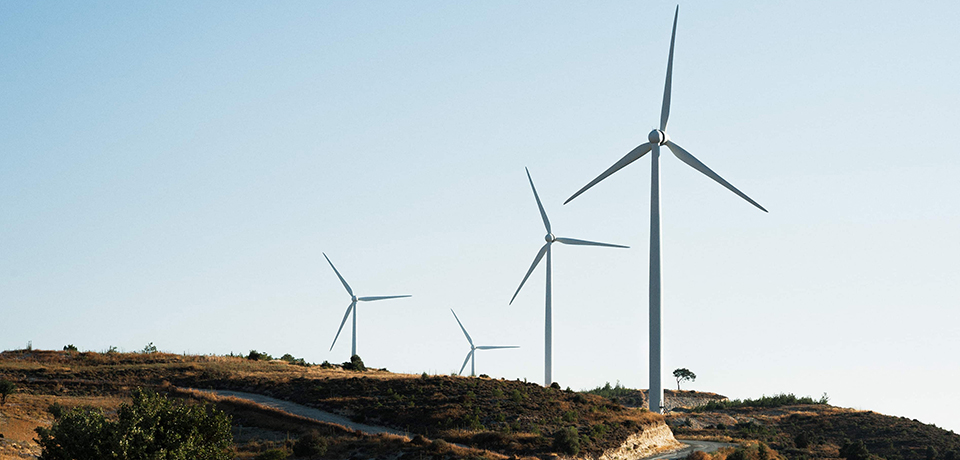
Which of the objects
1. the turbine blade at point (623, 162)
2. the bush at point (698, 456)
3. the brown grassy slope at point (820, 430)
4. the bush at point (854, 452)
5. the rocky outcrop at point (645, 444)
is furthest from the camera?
the brown grassy slope at point (820, 430)

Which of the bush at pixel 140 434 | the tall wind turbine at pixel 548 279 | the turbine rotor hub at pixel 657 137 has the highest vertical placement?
the turbine rotor hub at pixel 657 137

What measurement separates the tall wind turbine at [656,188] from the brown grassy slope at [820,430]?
13433 mm

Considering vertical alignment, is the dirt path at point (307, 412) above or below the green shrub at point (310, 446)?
above

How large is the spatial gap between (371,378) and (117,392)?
21259mm

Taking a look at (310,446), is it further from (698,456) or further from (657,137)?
(657,137)

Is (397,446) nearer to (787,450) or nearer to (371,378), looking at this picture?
(371,378)

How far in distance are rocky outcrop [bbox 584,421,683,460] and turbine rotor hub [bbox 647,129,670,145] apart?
74.3ft

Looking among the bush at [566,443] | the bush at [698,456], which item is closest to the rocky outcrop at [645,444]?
the bush at [566,443]

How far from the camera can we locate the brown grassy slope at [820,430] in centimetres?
7656

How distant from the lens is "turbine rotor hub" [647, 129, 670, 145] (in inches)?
2761

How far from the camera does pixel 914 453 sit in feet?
250

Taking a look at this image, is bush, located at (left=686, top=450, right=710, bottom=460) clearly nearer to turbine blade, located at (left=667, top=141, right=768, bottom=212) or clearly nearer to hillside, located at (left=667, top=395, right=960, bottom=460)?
hillside, located at (left=667, top=395, right=960, bottom=460)

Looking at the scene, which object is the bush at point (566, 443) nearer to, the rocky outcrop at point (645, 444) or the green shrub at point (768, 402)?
the rocky outcrop at point (645, 444)

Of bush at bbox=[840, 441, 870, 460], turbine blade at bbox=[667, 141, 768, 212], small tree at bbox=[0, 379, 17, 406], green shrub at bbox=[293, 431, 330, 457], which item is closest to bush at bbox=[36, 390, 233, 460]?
green shrub at bbox=[293, 431, 330, 457]
